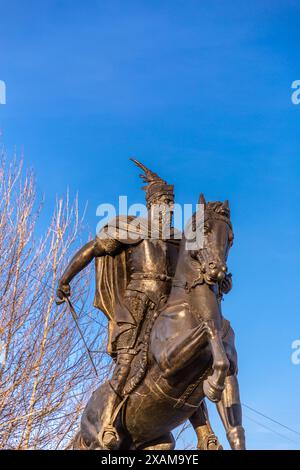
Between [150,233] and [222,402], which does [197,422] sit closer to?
[222,402]

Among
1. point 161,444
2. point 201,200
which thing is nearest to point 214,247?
point 201,200

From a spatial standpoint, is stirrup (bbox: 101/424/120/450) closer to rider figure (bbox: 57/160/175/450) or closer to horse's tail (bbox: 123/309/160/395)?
rider figure (bbox: 57/160/175/450)

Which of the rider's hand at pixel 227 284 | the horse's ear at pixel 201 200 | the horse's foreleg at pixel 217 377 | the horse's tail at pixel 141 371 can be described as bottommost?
the horse's foreleg at pixel 217 377

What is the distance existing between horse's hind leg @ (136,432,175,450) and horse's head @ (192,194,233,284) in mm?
1671

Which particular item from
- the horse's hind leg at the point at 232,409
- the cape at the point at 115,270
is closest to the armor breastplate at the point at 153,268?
the cape at the point at 115,270

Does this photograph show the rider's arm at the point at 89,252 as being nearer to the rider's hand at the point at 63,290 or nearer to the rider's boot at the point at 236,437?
the rider's hand at the point at 63,290

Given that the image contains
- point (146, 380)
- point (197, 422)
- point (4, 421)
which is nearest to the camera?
point (146, 380)

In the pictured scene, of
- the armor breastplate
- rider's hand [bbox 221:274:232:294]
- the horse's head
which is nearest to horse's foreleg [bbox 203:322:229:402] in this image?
the horse's head

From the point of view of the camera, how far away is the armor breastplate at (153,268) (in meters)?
6.22

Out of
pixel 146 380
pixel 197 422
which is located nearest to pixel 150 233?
pixel 146 380

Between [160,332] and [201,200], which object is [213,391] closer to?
[160,332]

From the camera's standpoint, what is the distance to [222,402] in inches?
216
